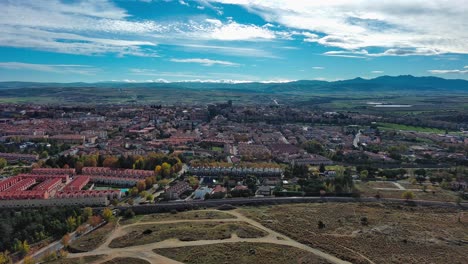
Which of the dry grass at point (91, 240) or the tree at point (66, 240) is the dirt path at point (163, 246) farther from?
the tree at point (66, 240)

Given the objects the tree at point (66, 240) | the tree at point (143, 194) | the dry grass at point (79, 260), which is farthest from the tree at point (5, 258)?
the tree at point (143, 194)

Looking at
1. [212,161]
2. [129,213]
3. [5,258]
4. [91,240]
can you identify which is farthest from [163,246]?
[212,161]

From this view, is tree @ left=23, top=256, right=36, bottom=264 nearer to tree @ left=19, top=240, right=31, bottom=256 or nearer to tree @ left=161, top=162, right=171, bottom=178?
tree @ left=19, top=240, right=31, bottom=256

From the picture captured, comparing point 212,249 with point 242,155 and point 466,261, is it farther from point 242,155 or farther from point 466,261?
point 242,155

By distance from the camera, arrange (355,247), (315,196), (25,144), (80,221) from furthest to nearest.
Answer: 1. (25,144)
2. (315,196)
3. (80,221)
4. (355,247)

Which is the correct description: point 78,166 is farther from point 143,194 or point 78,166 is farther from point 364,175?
point 364,175

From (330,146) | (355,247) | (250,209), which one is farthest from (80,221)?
(330,146)

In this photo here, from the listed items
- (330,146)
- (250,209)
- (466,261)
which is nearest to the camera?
(466,261)
